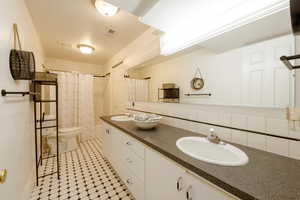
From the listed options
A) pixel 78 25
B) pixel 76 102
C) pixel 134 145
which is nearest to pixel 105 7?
pixel 78 25

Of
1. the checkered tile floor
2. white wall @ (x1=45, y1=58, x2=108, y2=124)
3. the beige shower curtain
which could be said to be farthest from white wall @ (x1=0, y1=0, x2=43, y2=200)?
white wall @ (x1=45, y1=58, x2=108, y2=124)

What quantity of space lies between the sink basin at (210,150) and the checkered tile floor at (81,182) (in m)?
0.95

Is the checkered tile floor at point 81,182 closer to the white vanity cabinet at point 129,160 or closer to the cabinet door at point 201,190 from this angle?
the white vanity cabinet at point 129,160

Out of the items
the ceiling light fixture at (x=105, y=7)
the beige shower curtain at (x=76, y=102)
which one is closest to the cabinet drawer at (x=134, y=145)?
the ceiling light fixture at (x=105, y=7)

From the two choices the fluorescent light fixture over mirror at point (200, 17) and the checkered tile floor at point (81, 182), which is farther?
the checkered tile floor at point (81, 182)

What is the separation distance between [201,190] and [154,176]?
419mm

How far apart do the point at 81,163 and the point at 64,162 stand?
31 centimetres

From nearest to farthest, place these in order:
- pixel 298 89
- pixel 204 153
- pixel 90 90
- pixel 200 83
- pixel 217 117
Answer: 1. pixel 298 89
2. pixel 204 153
3. pixel 217 117
4. pixel 200 83
5. pixel 90 90

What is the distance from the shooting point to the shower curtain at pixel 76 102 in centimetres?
286

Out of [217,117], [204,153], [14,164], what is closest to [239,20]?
[217,117]

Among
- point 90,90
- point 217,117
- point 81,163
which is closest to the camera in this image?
point 217,117

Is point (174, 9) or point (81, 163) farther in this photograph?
point (81, 163)

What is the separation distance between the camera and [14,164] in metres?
1.00

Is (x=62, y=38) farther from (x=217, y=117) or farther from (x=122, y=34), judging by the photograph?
(x=217, y=117)
